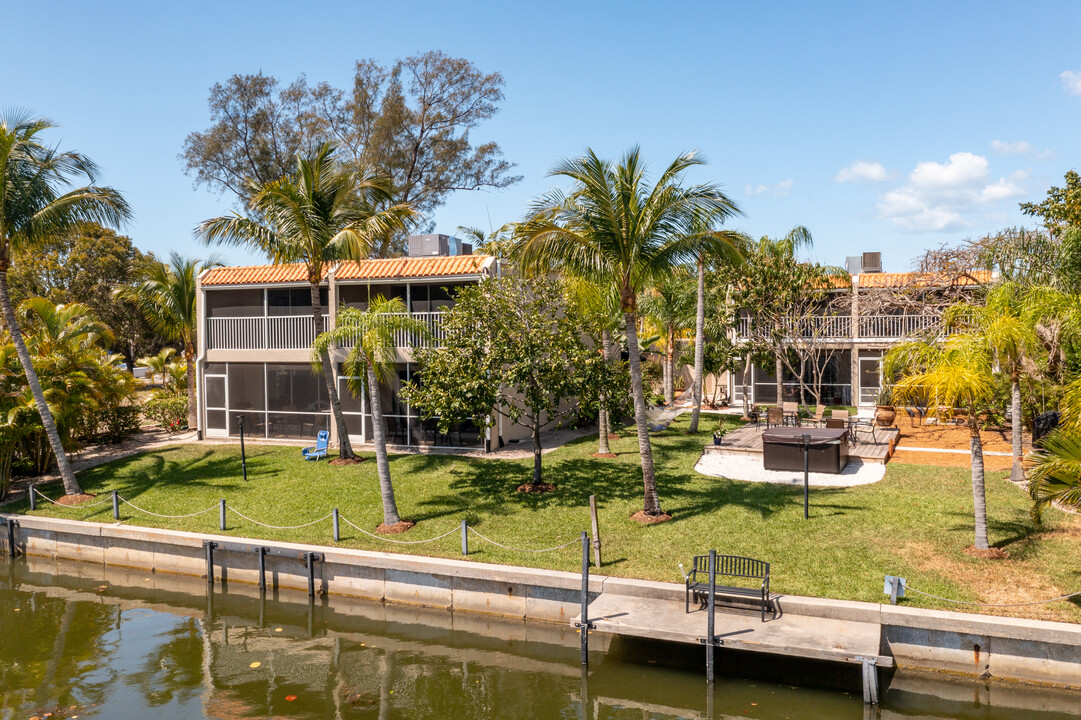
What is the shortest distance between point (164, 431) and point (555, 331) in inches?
723

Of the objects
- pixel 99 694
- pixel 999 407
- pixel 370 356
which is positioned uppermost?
pixel 370 356

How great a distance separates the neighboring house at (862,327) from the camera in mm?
25500

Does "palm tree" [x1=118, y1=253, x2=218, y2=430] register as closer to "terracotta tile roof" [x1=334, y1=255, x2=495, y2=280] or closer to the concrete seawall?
"terracotta tile roof" [x1=334, y1=255, x2=495, y2=280]

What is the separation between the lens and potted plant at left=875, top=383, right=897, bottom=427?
2461 centimetres

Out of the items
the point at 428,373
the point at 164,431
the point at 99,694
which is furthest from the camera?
the point at 164,431

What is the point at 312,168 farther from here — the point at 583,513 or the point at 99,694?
the point at 99,694

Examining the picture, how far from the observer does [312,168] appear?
20.6 m

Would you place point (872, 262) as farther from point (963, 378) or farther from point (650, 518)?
point (963, 378)

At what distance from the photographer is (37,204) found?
20.2 metres

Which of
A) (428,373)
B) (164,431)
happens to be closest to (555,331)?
(428,373)

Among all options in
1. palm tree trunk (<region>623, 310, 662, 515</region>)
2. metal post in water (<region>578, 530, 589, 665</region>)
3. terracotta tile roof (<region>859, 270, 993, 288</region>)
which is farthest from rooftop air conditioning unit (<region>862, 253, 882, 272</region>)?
metal post in water (<region>578, 530, 589, 665</region>)

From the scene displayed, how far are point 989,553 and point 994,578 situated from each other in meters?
→ 0.83

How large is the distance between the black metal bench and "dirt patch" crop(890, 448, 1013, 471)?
8.56m

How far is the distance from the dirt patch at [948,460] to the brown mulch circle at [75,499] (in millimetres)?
21119
